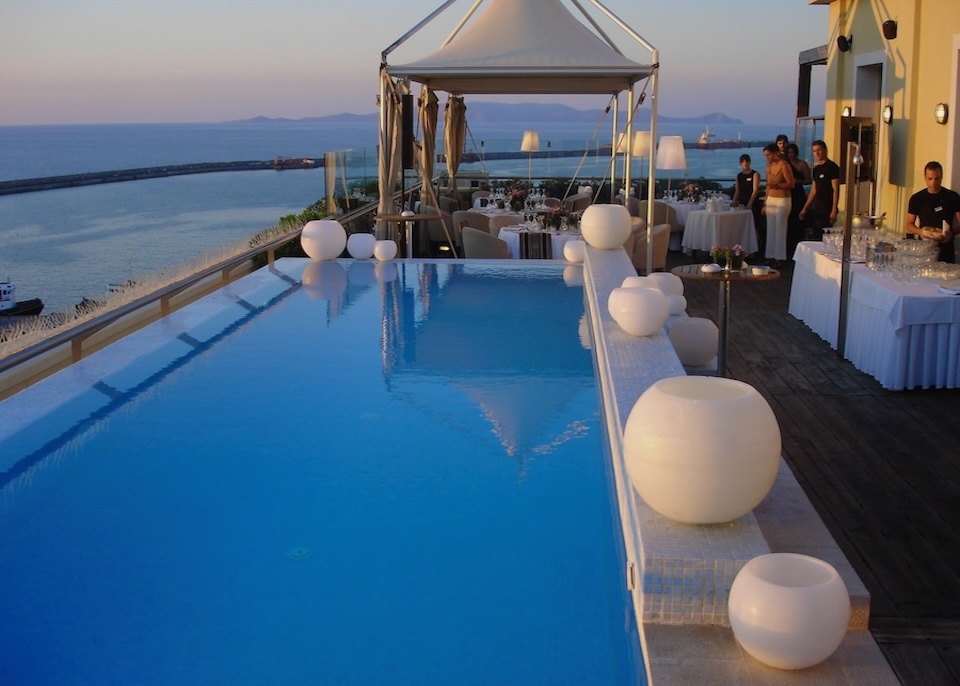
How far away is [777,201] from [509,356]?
675cm

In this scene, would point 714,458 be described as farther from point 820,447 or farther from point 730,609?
point 820,447

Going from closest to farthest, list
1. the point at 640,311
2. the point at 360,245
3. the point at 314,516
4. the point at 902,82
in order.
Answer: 1. the point at 314,516
2. the point at 640,311
3. the point at 360,245
4. the point at 902,82

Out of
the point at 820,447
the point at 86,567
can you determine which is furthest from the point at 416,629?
the point at 820,447

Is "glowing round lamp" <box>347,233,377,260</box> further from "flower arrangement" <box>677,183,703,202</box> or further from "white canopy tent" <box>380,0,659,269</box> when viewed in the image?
"flower arrangement" <box>677,183,703,202</box>

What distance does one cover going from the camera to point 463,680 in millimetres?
2824

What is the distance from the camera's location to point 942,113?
8.91m

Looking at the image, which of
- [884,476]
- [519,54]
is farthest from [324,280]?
[884,476]

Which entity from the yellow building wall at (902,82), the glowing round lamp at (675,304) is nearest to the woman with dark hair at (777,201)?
the yellow building wall at (902,82)

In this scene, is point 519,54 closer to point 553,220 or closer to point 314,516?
point 553,220

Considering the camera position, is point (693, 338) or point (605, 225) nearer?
point (693, 338)

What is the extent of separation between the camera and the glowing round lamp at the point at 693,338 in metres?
6.18

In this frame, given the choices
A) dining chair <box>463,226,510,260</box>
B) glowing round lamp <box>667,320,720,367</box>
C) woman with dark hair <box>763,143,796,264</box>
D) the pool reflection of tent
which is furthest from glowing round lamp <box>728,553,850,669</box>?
woman with dark hair <box>763,143,796,264</box>

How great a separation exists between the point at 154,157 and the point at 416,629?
97.2 meters

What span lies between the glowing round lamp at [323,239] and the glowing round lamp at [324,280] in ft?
0.36
